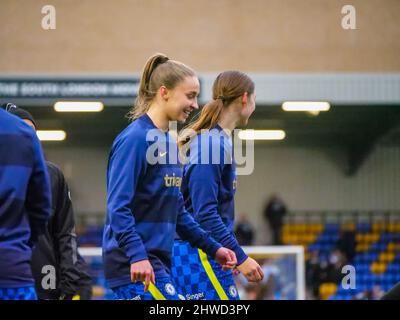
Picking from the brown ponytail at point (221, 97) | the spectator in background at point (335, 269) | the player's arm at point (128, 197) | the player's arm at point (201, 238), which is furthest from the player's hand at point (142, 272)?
the spectator in background at point (335, 269)

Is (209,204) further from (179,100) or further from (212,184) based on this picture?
(179,100)

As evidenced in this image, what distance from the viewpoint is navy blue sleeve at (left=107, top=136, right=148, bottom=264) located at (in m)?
4.62

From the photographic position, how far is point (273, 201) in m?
23.8

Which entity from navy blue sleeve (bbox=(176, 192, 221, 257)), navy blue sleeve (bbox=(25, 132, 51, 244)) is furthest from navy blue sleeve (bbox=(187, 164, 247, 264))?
navy blue sleeve (bbox=(25, 132, 51, 244))

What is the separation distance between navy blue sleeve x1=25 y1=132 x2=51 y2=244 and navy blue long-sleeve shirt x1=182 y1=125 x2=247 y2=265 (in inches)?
58.9

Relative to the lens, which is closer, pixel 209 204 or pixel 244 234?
pixel 209 204

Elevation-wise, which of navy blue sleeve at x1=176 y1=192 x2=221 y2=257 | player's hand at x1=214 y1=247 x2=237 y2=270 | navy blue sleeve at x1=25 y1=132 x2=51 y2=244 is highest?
navy blue sleeve at x1=25 y1=132 x2=51 y2=244

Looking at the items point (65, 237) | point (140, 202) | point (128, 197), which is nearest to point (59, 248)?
point (65, 237)

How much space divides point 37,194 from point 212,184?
1607mm

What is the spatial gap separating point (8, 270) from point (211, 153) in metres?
1.90

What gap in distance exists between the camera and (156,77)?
5148 mm

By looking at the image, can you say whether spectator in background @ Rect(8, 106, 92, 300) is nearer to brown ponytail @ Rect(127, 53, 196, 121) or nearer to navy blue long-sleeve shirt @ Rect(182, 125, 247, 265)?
navy blue long-sleeve shirt @ Rect(182, 125, 247, 265)

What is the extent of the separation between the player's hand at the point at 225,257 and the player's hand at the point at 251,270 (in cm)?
13
